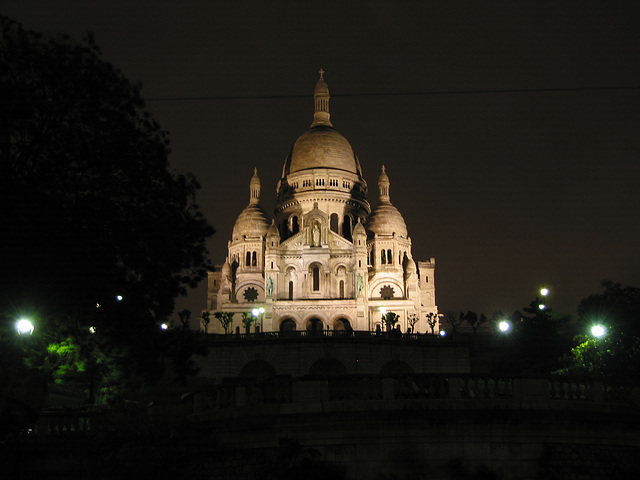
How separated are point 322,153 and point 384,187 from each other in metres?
9.15

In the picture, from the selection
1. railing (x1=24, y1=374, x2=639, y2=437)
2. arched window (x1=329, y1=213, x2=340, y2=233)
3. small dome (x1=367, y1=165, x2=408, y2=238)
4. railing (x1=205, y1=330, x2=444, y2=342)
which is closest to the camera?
railing (x1=24, y1=374, x2=639, y2=437)

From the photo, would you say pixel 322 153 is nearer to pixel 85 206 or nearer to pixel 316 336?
pixel 316 336

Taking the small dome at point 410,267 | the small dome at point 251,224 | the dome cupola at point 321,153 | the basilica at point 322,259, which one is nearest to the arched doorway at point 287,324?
the basilica at point 322,259

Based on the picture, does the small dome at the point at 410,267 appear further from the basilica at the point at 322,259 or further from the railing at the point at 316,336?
the railing at the point at 316,336

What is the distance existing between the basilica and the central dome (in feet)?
0.47

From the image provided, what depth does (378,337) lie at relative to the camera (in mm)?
61250

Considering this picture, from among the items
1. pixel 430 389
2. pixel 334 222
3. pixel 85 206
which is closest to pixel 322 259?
pixel 334 222

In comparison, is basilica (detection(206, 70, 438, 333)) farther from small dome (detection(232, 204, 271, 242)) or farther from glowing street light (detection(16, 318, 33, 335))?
glowing street light (detection(16, 318, 33, 335))

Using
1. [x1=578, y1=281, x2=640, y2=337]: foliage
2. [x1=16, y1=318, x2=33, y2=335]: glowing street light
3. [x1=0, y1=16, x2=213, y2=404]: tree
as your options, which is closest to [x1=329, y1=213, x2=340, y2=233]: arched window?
[x1=578, y1=281, x2=640, y2=337]: foliage

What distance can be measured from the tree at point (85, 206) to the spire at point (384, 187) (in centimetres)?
8914

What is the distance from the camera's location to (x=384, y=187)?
4631 inches

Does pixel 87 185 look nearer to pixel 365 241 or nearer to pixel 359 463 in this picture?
pixel 359 463

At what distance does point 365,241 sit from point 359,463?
277 ft

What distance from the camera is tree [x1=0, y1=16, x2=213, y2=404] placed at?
2306 centimetres
